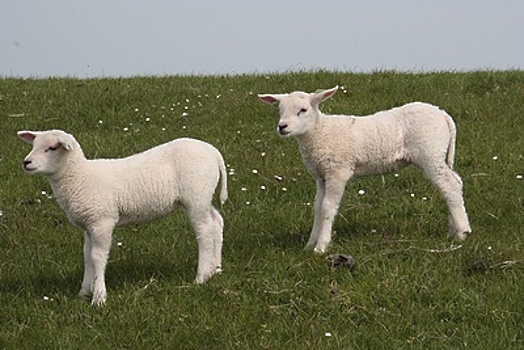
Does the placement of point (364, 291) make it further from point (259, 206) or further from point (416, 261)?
point (259, 206)

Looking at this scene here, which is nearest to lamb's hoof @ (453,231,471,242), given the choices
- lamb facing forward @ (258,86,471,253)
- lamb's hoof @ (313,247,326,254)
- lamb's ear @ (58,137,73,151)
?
lamb facing forward @ (258,86,471,253)

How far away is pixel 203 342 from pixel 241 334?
250 millimetres

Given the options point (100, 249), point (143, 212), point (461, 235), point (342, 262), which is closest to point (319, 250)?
point (342, 262)

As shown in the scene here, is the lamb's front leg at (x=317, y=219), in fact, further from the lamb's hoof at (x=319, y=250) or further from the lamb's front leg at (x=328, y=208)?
the lamb's hoof at (x=319, y=250)

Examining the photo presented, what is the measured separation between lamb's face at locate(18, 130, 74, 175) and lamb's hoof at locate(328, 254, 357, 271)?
212 centimetres

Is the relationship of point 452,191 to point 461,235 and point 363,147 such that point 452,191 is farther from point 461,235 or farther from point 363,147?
point 363,147

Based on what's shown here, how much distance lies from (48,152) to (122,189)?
0.60 meters

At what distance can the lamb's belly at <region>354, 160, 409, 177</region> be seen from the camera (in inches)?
305

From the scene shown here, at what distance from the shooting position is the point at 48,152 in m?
6.68

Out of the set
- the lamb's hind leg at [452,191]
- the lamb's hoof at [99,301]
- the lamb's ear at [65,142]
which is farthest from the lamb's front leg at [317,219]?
the lamb's ear at [65,142]

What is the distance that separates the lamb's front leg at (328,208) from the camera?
294 inches

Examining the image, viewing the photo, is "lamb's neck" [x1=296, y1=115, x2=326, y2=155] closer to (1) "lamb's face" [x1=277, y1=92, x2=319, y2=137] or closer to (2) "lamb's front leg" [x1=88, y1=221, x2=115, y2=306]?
(1) "lamb's face" [x1=277, y1=92, x2=319, y2=137]

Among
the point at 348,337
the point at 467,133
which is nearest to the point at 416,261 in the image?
the point at 348,337

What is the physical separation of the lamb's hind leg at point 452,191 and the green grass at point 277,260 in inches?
6.1
